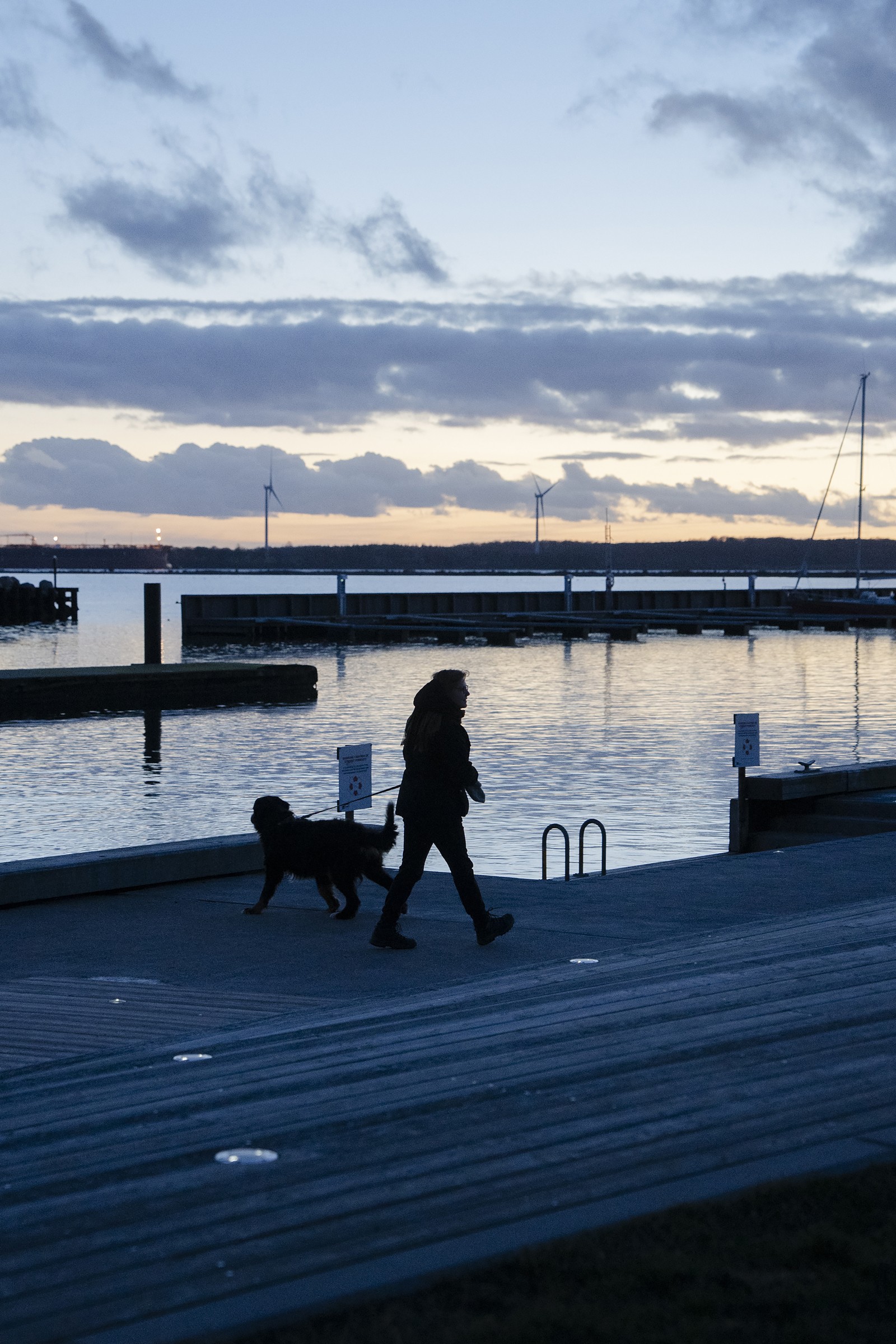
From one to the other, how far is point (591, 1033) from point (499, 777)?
2163cm

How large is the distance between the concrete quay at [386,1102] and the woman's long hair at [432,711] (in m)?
1.44

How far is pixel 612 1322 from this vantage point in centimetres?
345

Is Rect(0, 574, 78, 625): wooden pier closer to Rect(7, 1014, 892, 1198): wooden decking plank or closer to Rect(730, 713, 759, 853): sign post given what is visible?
Rect(730, 713, 759, 853): sign post

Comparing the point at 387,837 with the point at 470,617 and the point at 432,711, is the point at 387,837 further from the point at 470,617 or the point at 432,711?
the point at 470,617

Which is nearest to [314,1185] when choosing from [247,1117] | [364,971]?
[247,1117]

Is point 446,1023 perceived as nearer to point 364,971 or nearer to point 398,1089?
point 398,1089

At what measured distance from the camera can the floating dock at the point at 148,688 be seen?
40.4 m

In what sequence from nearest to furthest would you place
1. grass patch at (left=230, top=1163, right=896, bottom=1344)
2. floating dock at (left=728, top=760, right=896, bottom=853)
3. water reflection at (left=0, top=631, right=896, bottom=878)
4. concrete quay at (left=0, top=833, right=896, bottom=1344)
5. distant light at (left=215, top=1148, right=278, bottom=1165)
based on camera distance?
grass patch at (left=230, top=1163, right=896, bottom=1344) < concrete quay at (left=0, top=833, right=896, bottom=1344) < distant light at (left=215, top=1148, right=278, bottom=1165) < floating dock at (left=728, top=760, right=896, bottom=853) < water reflection at (left=0, top=631, right=896, bottom=878)

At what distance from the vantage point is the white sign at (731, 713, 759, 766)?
53.6 feet

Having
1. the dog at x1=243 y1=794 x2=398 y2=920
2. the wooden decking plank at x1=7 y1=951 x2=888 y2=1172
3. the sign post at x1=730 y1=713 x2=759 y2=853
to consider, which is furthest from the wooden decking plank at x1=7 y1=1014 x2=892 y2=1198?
the sign post at x1=730 y1=713 x2=759 y2=853

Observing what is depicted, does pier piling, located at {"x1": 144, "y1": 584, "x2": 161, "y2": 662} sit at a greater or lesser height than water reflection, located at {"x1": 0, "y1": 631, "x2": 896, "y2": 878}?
greater

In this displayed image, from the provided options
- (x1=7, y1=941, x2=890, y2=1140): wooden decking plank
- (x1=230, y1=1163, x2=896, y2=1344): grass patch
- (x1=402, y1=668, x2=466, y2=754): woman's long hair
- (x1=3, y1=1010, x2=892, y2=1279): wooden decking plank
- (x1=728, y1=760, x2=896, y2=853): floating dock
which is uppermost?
(x1=402, y1=668, x2=466, y2=754): woman's long hair

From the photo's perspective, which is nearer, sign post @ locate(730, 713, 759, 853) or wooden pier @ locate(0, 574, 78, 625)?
sign post @ locate(730, 713, 759, 853)

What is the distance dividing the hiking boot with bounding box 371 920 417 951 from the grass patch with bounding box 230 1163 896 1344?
5489 millimetres
